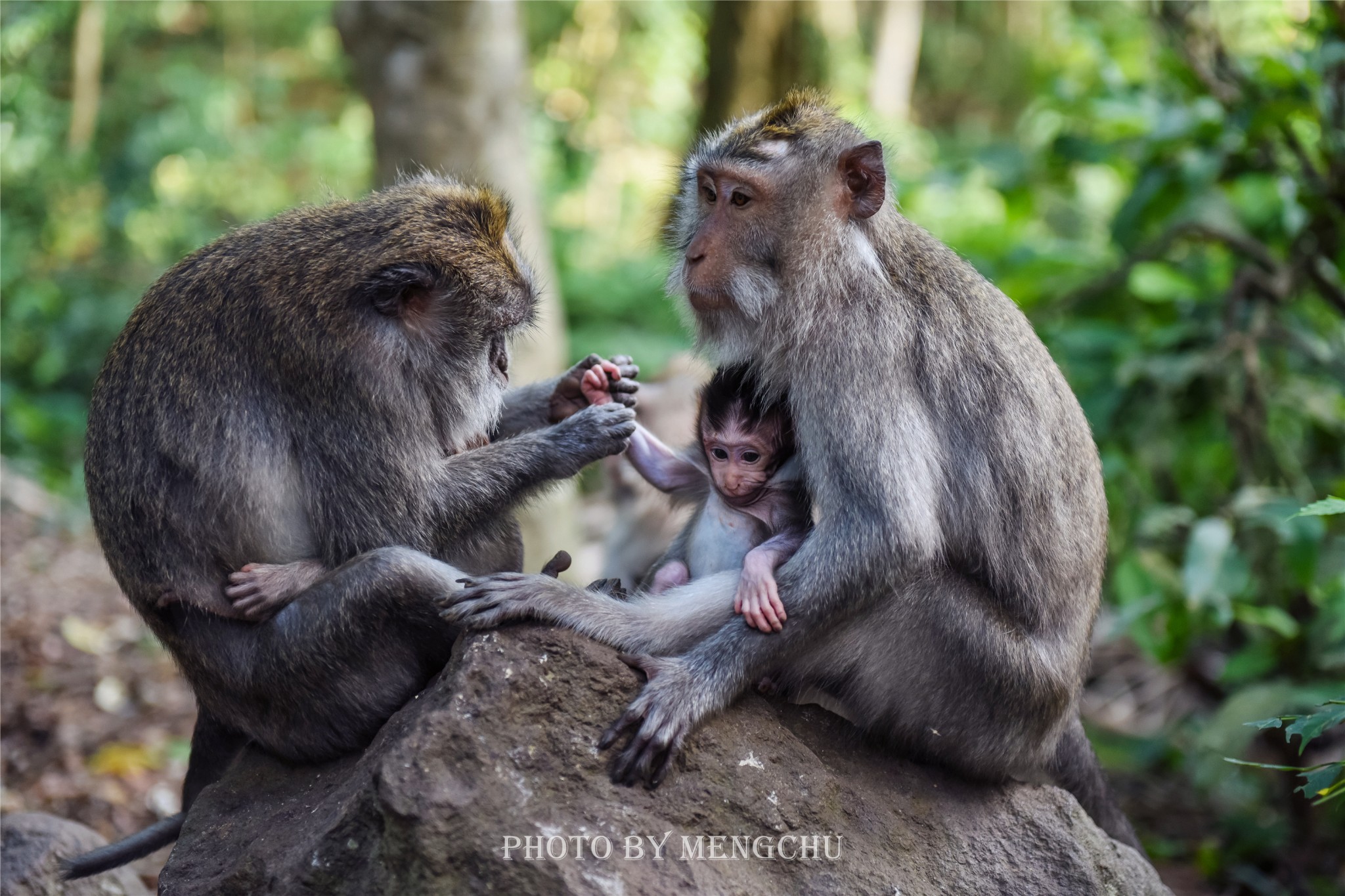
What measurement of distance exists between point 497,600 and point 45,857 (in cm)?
219

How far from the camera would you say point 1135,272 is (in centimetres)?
752

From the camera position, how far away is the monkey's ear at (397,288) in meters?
3.99

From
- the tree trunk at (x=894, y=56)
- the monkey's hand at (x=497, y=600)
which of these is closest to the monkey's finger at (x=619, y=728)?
the monkey's hand at (x=497, y=600)

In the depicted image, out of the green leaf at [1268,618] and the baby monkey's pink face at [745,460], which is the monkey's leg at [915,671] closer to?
the baby monkey's pink face at [745,460]

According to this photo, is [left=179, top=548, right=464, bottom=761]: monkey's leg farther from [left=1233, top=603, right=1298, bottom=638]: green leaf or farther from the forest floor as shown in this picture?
[left=1233, top=603, right=1298, bottom=638]: green leaf

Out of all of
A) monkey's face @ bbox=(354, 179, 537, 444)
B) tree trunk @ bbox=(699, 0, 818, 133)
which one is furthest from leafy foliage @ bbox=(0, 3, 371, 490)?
monkey's face @ bbox=(354, 179, 537, 444)

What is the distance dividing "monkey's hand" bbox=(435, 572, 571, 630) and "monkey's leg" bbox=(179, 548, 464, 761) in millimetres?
73

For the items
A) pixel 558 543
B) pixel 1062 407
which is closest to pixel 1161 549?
pixel 1062 407

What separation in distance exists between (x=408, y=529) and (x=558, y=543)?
15.9 feet

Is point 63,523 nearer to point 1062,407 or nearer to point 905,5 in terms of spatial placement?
point 1062,407

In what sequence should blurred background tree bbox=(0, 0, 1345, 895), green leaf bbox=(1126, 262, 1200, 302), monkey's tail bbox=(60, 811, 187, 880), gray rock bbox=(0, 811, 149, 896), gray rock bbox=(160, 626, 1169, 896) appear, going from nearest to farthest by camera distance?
gray rock bbox=(160, 626, 1169, 896)
monkey's tail bbox=(60, 811, 187, 880)
gray rock bbox=(0, 811, 149, 896)
blurred background tree bbox=(0, 0, 1345, 895)
green leaf bbox=(1126, 262, 1200, 302)

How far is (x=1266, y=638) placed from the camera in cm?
664

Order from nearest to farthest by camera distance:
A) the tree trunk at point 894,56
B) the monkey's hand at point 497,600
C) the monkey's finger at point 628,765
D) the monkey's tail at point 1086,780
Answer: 1. the monkey's finger at point 628,765
2. the monkey's hand at point 497,600
3. the monkey's tail at point 1086,780
4. the tree trunk at point 894,56

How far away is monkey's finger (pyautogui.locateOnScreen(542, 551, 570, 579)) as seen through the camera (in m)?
4.14
